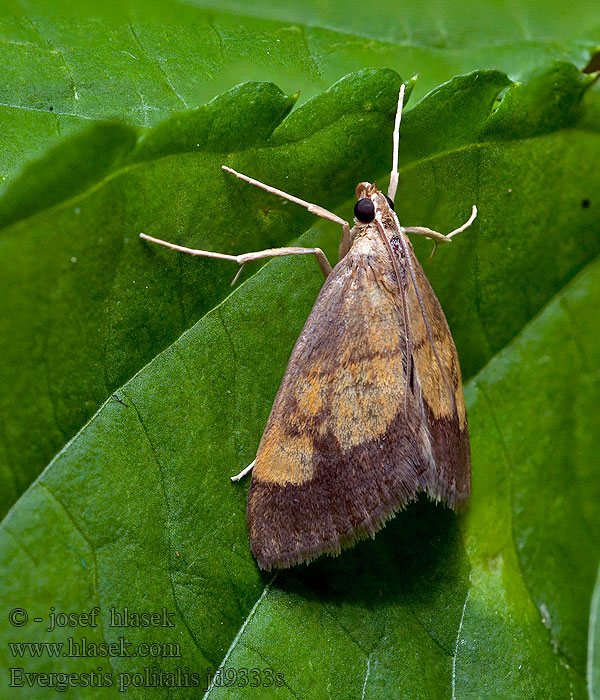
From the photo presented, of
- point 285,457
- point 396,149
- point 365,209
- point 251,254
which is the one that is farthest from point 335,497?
point 396,149

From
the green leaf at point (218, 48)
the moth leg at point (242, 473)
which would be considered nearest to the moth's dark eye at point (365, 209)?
the green leaf at point (218, 48)

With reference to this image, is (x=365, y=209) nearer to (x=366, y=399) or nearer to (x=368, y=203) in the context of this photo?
(x=368, y=203)

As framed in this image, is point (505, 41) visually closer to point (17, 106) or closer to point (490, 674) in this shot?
point (17, 106)

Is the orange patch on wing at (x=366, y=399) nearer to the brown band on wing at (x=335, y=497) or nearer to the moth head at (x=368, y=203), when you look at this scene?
the brown band on wing at (x=335, y=497)

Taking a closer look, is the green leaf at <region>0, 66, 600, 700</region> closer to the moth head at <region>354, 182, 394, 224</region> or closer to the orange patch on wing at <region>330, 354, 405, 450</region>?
the moth head at <region>354, 182, 394, 224</region>

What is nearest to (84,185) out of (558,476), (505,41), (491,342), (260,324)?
(260,324)

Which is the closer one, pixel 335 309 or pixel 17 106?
pixel 17 106

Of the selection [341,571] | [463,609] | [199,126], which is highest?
[199,126]
